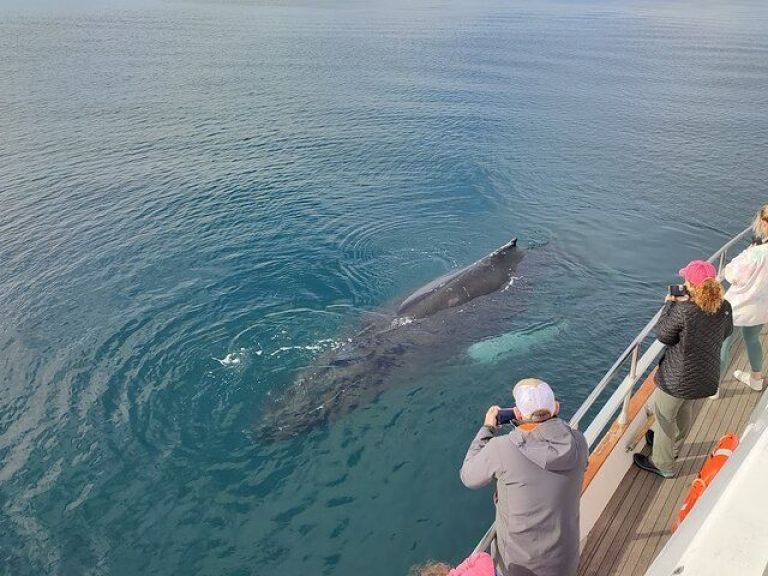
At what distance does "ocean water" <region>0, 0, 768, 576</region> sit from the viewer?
12.4m

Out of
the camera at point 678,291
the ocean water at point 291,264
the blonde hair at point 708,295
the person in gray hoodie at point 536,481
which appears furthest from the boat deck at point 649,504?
the ocean water at point 291,264

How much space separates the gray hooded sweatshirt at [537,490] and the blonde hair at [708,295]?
3.28 metres

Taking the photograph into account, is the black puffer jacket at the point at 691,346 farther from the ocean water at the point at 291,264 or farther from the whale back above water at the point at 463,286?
the whale back above water at the point at 463,286

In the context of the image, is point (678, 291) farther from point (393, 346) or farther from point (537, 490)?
point (393, 346)

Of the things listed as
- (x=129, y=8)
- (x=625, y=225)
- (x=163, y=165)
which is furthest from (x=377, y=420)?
(x=129, y=8)

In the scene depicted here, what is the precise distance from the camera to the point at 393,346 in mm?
16781

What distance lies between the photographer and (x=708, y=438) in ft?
30.9

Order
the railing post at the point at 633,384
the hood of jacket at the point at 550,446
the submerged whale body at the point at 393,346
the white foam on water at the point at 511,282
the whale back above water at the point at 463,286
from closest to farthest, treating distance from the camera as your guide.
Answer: the hood of jacket at the point at 550,446 < the railing post at the point at 633,384 < the submerged whale body at the point at 393,346 < the whale back above water at the point at 463,286 < the white foam on water at the point at 511,282

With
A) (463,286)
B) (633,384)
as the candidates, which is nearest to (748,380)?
(633,384)

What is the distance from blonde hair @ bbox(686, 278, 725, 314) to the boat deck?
275cm

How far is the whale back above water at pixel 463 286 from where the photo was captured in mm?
18109

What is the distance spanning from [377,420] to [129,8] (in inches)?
5012

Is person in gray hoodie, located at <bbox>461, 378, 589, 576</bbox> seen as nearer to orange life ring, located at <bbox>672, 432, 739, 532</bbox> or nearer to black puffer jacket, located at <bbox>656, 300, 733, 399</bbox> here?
orange life ring, located at <bbox>672, 432, 739, 532</bbox>

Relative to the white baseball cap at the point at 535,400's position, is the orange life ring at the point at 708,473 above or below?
below
